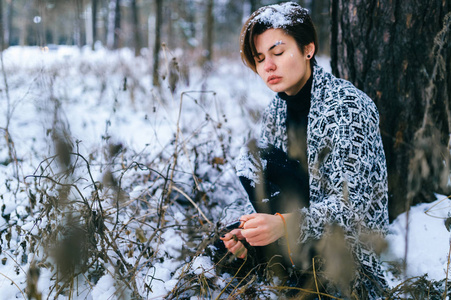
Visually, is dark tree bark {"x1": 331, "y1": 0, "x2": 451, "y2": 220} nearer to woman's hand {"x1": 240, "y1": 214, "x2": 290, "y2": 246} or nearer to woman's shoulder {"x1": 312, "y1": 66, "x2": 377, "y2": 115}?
woman's shoulder {"x1": 312, "y1": 66, "x2": 377, "y2": 115}

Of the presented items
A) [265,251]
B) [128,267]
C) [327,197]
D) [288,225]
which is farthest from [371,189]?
[128,267]

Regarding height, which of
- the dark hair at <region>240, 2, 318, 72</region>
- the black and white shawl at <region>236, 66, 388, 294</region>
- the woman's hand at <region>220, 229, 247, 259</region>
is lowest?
the woman's hand at <region>220, 229, 247, 259</region>

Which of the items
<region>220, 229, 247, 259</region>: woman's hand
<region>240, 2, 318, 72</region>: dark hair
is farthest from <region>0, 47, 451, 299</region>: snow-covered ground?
<region>240, 2, 318, 72</region>: dark hair

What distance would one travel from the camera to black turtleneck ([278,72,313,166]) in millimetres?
1612

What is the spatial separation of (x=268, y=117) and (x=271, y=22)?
0.58m

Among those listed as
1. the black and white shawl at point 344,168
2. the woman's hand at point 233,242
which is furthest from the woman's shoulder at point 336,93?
the woman's hand at point 233,242

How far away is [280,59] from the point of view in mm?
1500

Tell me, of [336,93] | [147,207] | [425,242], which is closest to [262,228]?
[336,93]

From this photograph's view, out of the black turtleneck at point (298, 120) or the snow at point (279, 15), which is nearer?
the snow at point (279, 15)

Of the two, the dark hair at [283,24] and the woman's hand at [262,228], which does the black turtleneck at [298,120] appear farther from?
the woman's hand at [262,228]

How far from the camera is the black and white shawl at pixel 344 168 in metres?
1.30

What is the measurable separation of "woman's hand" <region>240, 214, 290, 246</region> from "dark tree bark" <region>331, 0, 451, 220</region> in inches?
38.7

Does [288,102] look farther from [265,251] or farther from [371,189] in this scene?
[265,251]

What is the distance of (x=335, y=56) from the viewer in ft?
7.00
